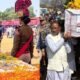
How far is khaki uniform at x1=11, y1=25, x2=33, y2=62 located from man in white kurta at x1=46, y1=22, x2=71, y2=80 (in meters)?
0.34

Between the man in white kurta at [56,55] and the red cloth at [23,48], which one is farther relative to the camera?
the red cloth at [23,48]

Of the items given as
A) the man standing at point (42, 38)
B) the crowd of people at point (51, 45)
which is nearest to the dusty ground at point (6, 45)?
the crowd of people at point (51, 45)

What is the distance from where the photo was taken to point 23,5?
6422 millimetres

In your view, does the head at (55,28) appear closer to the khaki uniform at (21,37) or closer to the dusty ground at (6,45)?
the khaki uniform at (21,37)

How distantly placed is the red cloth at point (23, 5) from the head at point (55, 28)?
0.48 m

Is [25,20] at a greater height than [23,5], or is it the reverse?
[23,5]

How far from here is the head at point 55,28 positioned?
20.2ft

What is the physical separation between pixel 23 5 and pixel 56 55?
2.97 ft

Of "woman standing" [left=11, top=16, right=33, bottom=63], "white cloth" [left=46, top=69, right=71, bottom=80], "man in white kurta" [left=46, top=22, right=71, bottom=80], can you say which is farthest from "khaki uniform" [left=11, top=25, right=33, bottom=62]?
"white cloth" [left=46, top=69, right=71, bottom=80]

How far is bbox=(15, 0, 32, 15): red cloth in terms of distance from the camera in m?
6.32

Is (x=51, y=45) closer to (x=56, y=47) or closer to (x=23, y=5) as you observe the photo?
(x=56, y=47)

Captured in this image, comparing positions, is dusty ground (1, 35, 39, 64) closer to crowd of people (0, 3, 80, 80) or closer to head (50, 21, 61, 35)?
crowd of people (0, 3, 80, 80)

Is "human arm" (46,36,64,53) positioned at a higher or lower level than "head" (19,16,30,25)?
lower

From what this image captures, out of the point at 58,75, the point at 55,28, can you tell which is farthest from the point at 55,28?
the point at 58,75
